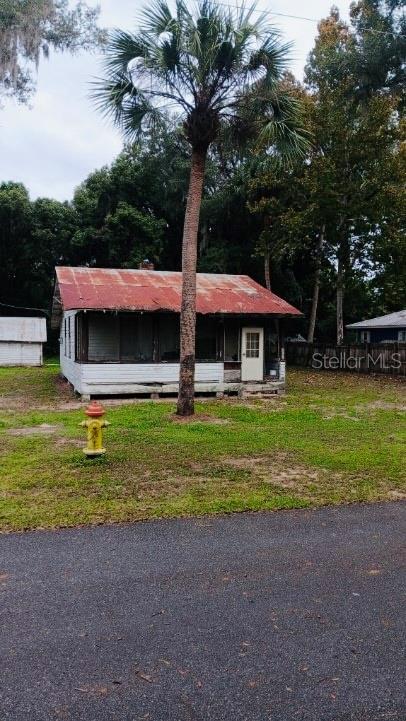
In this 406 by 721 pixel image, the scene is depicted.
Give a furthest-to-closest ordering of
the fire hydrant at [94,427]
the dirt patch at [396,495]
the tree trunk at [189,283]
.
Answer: the tree trunk at [189,283], the fire hydrant at [94,427], the dirt patch at [396,495]

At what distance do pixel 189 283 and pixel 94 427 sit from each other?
5.22 m

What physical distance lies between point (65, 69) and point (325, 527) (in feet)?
57.7

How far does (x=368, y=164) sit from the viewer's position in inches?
937

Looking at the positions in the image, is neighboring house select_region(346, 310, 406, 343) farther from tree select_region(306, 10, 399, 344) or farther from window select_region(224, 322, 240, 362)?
window select_region(224, 322, 240, 362)

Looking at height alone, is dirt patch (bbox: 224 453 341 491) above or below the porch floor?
below

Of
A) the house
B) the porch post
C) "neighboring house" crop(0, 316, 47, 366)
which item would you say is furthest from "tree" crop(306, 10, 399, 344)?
"neighboring house" crop(0, 316, 47, 366)

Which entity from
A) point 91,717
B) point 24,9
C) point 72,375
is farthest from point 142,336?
point 91,717

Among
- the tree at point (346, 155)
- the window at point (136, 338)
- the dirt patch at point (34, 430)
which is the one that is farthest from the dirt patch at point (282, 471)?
the tree at point (346, 155)

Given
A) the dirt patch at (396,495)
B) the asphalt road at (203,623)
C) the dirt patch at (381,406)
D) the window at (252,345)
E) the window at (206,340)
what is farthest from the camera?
the window at (206,340)

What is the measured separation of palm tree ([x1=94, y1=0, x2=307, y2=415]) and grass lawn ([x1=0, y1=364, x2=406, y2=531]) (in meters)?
2.20

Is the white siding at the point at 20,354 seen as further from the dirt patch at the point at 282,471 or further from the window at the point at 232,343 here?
the dirt patch at the point at 282,471

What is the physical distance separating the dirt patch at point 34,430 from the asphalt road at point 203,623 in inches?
198

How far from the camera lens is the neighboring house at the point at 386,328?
1032 inches

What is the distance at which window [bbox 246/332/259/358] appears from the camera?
16661 mm
